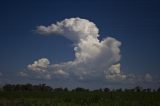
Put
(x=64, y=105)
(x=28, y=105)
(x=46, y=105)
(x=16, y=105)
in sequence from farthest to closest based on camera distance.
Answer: (x=16, y=105)
(x=28, y=105)
(x=46, y=105)
(x=64, y=105)

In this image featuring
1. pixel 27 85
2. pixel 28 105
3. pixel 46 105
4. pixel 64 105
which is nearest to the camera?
pixel 64 105

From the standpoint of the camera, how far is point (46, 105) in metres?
31.6

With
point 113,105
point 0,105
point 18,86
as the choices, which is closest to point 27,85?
point 18,86

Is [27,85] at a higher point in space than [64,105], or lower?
higher

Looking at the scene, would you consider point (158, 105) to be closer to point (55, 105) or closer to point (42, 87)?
point (55, 105)

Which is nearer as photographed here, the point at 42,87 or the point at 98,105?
the point at 98,105

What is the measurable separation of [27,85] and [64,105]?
99.9m

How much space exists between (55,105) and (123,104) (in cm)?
733

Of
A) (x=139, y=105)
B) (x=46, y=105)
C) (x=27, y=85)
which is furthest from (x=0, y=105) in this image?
(x=27, y=85)

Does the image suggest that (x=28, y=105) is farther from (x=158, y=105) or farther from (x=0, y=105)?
(x=158, y=105)

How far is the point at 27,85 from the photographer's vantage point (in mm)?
126812

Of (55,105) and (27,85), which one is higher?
(27,85)

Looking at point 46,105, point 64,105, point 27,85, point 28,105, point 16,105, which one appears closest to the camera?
point 64,105

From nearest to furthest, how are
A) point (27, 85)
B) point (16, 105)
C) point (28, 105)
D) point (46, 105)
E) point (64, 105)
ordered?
1. point (64, 105)
2. point (46, 105)
3. point (28, 105)
4. point (16, 105)
5. point (27, 85)
